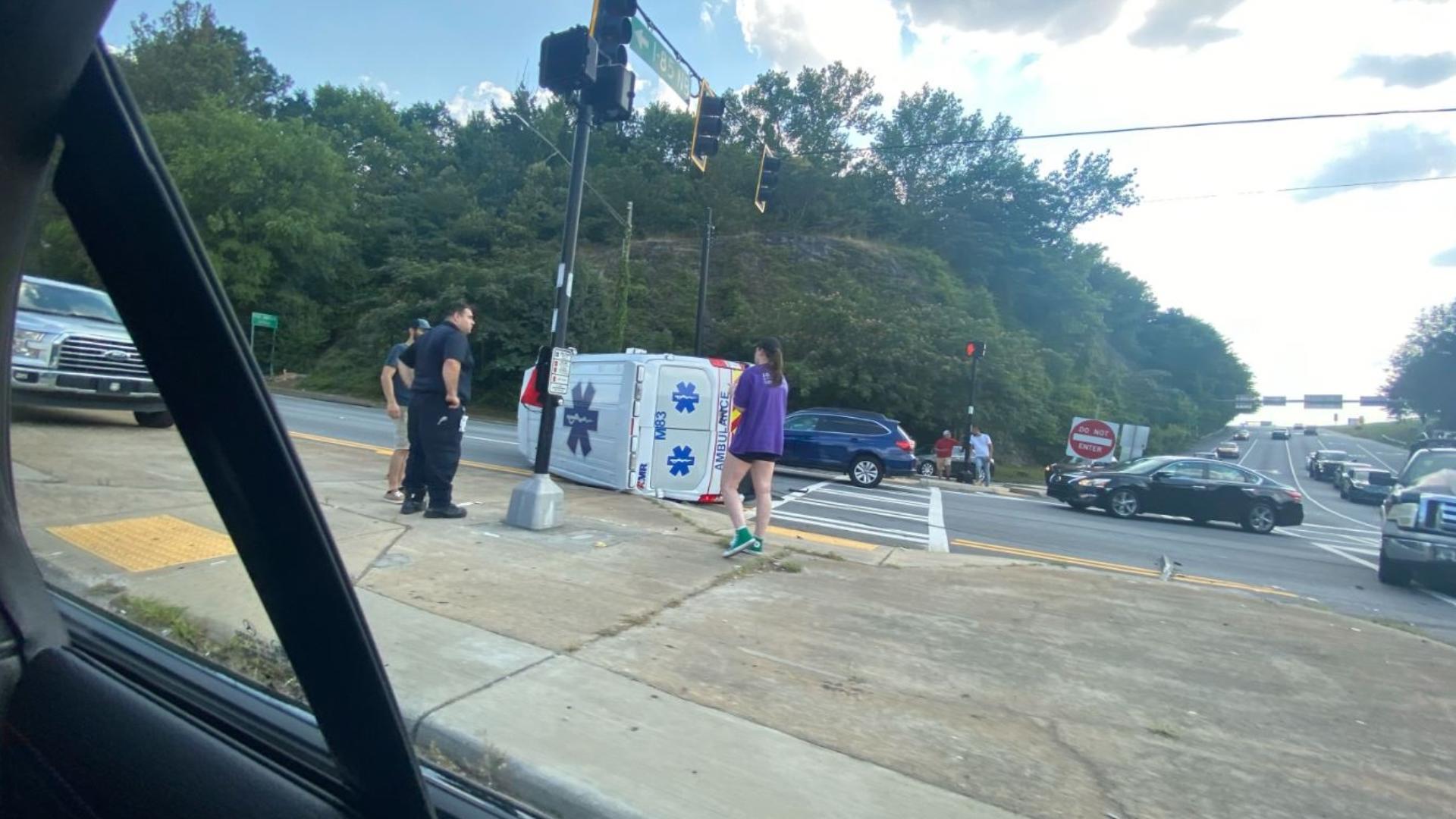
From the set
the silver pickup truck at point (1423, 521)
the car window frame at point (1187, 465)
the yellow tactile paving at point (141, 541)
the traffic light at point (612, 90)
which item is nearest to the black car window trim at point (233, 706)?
the yellow tactile paving at point (141, 541)

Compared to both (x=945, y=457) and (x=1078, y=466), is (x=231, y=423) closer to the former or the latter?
(x=1078, y=466)

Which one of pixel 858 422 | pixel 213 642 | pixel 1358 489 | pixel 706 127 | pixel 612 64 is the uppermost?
pixel 706 127

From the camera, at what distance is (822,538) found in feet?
29.8

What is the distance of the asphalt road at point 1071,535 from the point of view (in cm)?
926

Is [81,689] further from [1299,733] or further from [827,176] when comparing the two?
[827,176]

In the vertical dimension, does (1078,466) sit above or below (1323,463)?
below

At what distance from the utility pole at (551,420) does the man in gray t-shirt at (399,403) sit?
120cm

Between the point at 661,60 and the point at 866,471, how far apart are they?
36.3 feet

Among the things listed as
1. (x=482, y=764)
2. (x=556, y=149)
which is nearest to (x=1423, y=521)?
(x=482, y=764)

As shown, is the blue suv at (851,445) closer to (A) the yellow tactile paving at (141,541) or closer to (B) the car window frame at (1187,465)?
(B) the car window frame at (1187,465)

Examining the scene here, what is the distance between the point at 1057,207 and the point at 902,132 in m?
12.5

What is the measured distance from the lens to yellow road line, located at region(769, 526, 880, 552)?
27.1 ft

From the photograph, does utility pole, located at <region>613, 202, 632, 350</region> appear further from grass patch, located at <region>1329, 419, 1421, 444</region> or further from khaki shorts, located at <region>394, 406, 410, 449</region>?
khaki shorts, located at <region>394, 406, 410, 449</region>

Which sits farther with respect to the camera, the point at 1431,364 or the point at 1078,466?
the point at 1078,466
